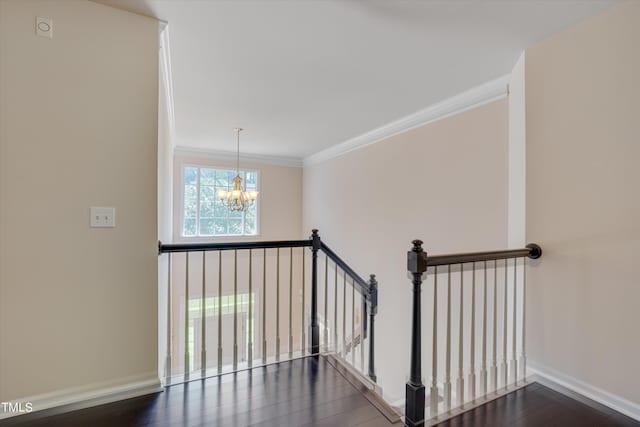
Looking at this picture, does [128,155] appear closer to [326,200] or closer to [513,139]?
[513,139]

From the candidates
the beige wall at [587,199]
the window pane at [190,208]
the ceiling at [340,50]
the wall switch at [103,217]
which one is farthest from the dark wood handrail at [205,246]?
the window pane at [190,208]

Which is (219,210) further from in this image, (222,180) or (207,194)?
(222,180)

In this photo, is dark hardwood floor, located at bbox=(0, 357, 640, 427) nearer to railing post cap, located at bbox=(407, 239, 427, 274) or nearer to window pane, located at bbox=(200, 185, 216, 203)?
railing post cap, located at bbox=(407, 239, 427, 274)

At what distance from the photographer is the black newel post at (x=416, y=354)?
5.68 feet

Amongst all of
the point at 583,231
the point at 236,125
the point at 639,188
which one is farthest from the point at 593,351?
the point at 236,125

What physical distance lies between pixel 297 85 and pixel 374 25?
40.4 inches

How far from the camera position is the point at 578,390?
1.92 metres

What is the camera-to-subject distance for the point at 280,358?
2520 mm

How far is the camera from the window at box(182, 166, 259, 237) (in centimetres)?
566

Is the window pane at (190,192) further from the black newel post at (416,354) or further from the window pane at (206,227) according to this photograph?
the black newel post at (416,354)

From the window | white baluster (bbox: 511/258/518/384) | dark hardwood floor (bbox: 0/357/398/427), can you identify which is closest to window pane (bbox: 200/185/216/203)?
the window

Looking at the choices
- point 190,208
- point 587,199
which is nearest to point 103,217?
point 587,199

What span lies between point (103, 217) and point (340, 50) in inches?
75.0

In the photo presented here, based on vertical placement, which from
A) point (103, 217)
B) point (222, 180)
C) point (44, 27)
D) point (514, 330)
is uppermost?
point (44, 27)
